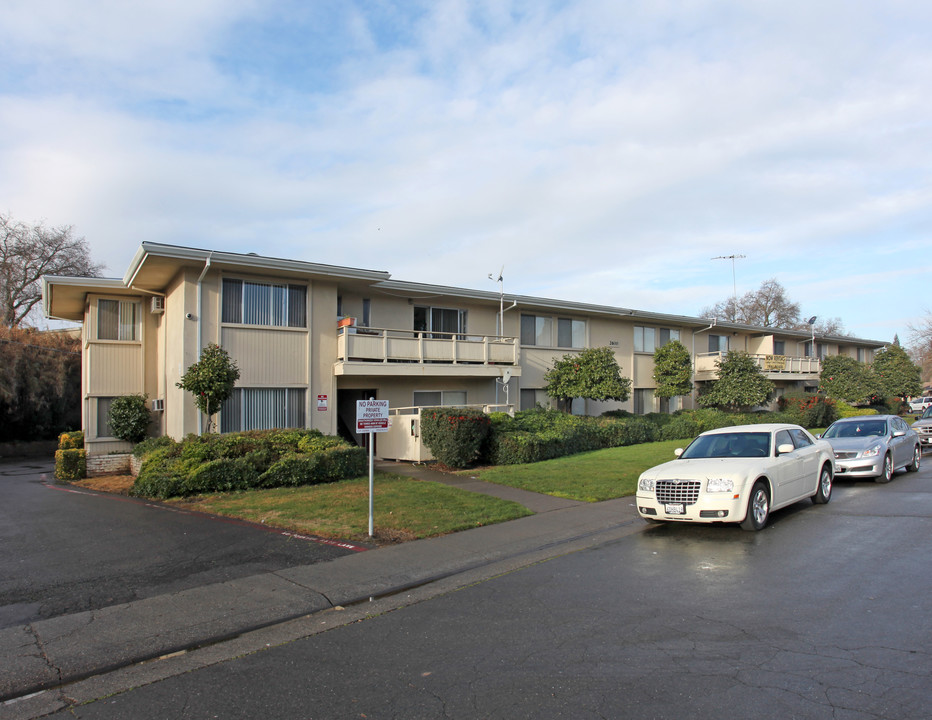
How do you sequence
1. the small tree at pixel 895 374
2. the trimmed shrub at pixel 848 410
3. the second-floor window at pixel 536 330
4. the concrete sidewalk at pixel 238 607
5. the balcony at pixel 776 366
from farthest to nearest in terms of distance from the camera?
1. the small tree at pixel 895 374
2. the trimmed shrub at pixel 848 410
3. the balcony at pixel 776 366
4. the second-floor window at pixel 536 330
5. the concrete sidewalk at pixel 238 607

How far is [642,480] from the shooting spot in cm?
955

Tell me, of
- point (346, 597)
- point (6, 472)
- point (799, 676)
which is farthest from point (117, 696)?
point (6, 472)

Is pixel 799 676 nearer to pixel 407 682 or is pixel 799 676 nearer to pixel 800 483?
pixel 407 682

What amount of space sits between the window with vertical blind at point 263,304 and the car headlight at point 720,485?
1217 cm

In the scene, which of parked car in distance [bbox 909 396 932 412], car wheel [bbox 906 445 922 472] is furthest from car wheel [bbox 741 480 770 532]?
parked car in distance [bbox 909 396 932 412]

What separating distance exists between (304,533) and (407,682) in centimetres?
528

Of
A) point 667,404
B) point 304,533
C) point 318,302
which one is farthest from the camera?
point 667,404

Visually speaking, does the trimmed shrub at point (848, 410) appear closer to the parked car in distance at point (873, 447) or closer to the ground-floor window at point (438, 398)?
the parked car in distance at point (873, 447)

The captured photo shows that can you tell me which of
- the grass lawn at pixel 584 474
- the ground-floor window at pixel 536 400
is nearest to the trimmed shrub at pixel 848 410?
the ground-floor window at pixel 536 400

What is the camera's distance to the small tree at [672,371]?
26375 mm

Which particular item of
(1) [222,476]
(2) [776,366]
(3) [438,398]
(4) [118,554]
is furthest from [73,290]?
(2) [776,366]

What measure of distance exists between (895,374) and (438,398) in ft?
100

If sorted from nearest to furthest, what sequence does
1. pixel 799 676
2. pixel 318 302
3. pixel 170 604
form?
1. pixel 799 676
2. pixel 170 604
3. pixel 318 302

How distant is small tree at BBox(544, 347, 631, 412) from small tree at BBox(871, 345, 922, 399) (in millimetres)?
22408
